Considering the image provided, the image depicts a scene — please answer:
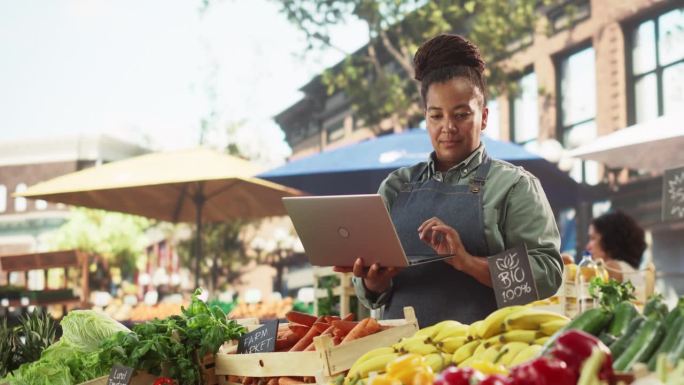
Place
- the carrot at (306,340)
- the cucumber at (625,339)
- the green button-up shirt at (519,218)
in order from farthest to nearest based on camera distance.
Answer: the carrot at (306,340) → the green button-up shirt at (519,218) → the cucumber at (625,339)

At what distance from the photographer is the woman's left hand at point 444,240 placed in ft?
9.33

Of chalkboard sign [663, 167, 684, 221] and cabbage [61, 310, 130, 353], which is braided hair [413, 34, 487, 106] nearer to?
cabbage [61, 310, 130, 353]

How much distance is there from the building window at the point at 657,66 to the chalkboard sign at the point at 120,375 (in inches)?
440

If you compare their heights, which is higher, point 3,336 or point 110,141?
point 110,141

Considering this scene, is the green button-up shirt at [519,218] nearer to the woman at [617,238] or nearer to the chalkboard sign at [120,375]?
the chalkboard sign at [120,375]

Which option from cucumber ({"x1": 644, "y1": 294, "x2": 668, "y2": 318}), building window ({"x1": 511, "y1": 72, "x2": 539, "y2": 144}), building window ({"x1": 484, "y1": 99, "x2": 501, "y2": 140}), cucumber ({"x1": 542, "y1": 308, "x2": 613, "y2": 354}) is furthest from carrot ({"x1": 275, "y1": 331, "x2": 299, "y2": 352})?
building window ({"x1": 484, "y1": 99, "x2": 501, "y2": 140})

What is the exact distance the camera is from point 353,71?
16531 mm

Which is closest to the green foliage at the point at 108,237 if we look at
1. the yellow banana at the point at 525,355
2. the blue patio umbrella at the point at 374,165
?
the blue patio umbrella at the point at 374,165

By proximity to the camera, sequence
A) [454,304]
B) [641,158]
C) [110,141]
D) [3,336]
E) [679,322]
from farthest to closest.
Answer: [110,141] < [641,158] < [3,336] < [454,304] < [679,322]

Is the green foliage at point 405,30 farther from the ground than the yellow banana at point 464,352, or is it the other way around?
the green foliage at point 405,30

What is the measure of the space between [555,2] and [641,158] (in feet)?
26.6

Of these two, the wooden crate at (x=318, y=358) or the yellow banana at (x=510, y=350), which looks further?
the wooden crate at (x=318, y=358)

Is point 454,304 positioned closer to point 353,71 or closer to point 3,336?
point 3,336

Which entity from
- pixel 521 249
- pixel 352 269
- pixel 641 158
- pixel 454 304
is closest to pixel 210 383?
pixel 352 269
